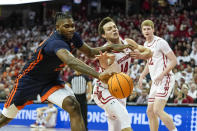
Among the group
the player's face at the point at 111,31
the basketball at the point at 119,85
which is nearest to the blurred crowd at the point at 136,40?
the player's face at the point at 111,31

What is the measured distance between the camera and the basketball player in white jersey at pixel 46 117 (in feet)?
38.5

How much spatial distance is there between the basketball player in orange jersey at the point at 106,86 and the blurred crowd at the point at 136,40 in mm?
5312

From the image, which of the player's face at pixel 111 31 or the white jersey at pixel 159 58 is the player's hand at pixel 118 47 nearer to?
the player's face at pixel 111 31

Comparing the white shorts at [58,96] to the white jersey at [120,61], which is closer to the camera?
the white shorts at [58,96]

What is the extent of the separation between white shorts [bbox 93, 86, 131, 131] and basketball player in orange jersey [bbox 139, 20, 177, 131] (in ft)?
4.39

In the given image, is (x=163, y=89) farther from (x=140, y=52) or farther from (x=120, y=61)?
(x=140, y=52)

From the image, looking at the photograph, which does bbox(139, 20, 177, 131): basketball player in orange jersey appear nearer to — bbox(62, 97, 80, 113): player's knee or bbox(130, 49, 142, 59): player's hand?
bbox(130, 49, 142, 59): player's hand

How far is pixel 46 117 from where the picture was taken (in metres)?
11.7

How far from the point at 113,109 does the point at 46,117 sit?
264 inches

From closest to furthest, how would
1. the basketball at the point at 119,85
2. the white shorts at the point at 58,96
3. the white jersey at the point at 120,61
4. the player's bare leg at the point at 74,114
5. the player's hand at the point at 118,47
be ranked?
the basketball at the point at 119,85 → the player's bare leg at the point at 74,114 → the white shorts at the point at 58,96 → the player's hand at the point at 118,47 → the white jersey at the point at 120,61

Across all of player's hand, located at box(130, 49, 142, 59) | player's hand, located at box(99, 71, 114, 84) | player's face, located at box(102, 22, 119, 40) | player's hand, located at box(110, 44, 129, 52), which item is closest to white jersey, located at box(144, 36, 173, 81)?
player's face, located at box(102, 22, 119, 40)

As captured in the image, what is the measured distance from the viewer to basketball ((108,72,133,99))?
4.26 meters

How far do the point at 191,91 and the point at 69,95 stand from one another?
7.26 m

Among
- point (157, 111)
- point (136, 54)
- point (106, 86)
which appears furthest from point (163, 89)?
point (136, 54)
